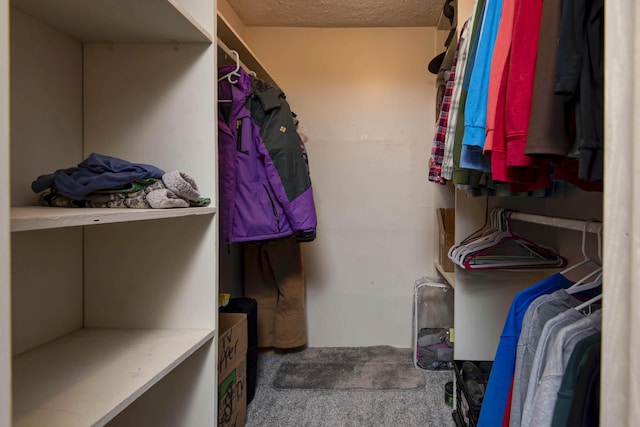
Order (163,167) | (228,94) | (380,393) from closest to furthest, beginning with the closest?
(163,167)
(228,94)
(380,393)

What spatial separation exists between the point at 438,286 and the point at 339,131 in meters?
1.14

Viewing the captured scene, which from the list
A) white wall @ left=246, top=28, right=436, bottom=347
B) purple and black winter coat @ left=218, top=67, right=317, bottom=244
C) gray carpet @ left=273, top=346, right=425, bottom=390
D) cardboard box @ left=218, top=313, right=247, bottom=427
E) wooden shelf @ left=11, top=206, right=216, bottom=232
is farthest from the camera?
white wall @ left=246, top=28, right=436, bottom=347

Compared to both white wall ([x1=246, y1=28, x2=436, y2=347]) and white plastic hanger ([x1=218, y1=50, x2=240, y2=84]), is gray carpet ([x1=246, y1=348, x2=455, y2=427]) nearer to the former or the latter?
white wall ([x1=246, y1=28, x2=436, y2=347])

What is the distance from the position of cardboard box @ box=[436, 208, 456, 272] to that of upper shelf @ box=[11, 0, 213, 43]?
1526 mm

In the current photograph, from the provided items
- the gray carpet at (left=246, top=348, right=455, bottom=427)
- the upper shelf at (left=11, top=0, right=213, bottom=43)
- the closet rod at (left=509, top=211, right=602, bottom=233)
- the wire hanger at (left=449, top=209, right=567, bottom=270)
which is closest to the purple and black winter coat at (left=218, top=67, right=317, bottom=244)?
the upper shelf at (left=11, top=0, right=213, bottom=43)

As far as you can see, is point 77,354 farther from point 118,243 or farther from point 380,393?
point 380,393

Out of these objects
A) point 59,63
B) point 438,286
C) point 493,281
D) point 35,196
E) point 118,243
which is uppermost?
point 59,63

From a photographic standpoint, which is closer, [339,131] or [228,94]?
[228,94]

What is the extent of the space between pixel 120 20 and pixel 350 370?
1.87m

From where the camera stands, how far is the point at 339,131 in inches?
90.2

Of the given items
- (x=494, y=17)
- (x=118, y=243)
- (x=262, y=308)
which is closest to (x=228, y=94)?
(x=118, y=243)

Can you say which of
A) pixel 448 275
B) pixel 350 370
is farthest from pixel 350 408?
pixel 448 275

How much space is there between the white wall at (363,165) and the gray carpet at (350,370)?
108 millimetres

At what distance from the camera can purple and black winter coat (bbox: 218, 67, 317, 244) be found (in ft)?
5.04
